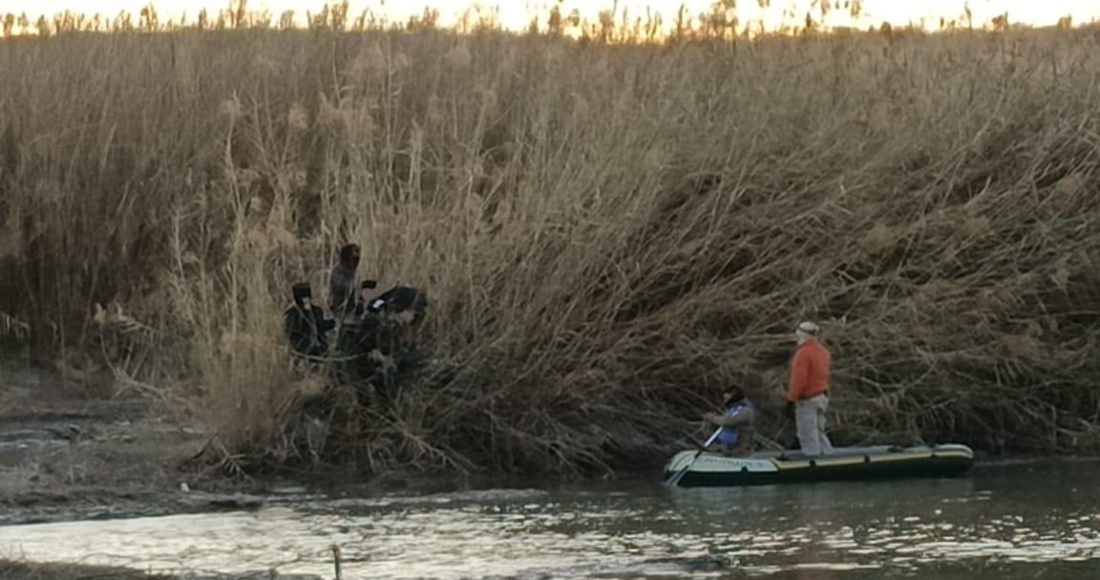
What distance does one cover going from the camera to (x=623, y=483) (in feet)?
58.1

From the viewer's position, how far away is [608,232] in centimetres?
1841

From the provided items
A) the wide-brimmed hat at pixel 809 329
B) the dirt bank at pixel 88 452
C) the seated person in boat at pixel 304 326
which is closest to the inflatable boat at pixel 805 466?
the wide-brimmed hat at pixel 809 329

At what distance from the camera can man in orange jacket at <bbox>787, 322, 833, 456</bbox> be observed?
17.4 meters

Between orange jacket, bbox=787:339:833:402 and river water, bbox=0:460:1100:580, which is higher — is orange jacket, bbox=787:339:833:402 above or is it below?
above

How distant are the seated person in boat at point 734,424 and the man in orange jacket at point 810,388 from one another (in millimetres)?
383

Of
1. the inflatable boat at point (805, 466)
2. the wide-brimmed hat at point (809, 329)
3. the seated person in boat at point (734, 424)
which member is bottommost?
the inflatable boat at point (805, 466)

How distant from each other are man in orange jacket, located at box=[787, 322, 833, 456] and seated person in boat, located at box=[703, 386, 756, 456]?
0.38 metres

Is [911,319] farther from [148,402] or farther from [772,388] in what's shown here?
[148,402]

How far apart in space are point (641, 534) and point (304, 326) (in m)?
4.38

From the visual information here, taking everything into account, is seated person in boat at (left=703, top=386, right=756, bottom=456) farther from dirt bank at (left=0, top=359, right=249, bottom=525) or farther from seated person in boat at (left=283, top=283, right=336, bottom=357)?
dirt bank at (left=0, top=359, right=249, bottom=525)

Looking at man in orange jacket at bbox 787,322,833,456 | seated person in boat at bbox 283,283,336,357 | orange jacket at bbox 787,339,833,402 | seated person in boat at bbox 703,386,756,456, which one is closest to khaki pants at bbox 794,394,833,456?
man in orange jacket at bbox 787,322,833,456

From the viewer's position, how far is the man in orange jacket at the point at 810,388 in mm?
17406

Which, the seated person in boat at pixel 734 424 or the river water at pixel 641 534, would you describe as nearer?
the river water at pixel 641 534

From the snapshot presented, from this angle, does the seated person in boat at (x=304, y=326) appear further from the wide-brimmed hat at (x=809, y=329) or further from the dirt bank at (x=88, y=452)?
the wide-brimmed hat at (x=809, y=329)
